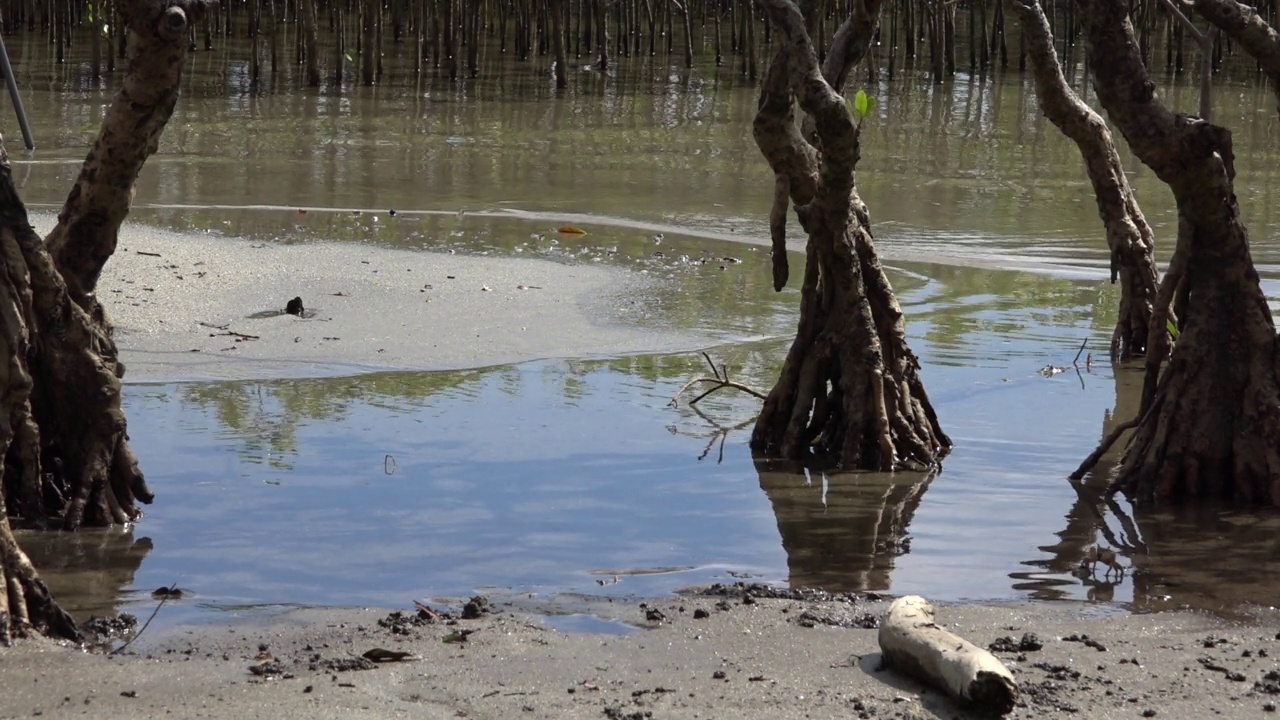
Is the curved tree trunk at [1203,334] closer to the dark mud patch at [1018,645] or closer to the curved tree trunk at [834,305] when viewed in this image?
Result: the curved tree trunk at [834,305]

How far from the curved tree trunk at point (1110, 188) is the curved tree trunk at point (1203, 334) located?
6.75 feet

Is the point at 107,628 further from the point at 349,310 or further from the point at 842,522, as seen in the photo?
the point at 349,310

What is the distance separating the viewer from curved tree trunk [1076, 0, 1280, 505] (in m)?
6.40

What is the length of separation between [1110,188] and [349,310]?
4.28m

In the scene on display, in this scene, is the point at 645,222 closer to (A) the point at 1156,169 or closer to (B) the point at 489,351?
(B) the point at 489,351

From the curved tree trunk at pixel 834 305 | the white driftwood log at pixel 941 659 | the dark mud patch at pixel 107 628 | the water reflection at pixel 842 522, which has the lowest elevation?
the water reflection at pixel 842 522

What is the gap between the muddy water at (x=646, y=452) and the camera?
5594mm

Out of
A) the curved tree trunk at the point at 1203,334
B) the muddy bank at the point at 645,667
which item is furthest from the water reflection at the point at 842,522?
→ the curved tree trunk at the point at 1203,334

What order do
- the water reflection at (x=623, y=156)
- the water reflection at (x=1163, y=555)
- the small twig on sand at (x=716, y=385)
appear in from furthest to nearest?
the water reflection at (x=623, y=156) → the small twig on sand at (x=716, y=385) → the water reflection at (x=1163, y=555)

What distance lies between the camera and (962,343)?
936 cm

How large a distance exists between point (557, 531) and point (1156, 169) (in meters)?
2.71

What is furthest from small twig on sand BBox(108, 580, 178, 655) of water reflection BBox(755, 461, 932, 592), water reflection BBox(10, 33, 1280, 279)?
water reflection BBox(10, 33, 1280, 279)

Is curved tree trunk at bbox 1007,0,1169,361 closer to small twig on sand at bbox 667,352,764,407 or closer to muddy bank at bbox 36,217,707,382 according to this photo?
small twig on sand at bbox 667,352,764,407

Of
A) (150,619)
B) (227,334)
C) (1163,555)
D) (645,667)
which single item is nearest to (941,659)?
(645,667)
